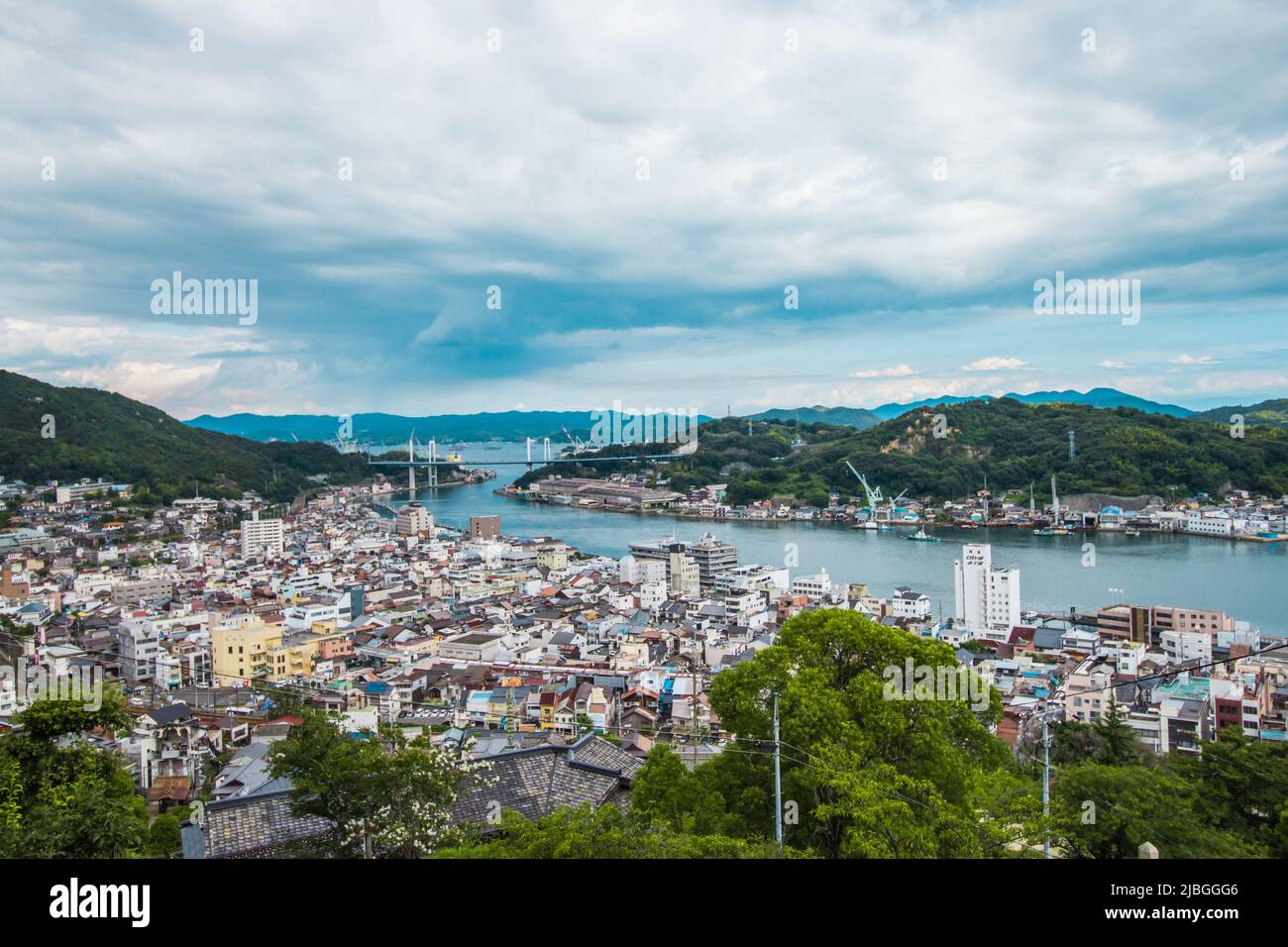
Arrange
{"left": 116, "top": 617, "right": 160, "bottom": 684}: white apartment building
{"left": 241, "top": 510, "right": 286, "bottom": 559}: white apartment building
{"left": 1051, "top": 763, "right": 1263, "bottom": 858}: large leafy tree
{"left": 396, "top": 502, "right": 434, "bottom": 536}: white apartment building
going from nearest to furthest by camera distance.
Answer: {"left": 1051, "top": 763, "right": 1263, "bottom": 858}: large leafy tree < {"left": 116, "top": 617, "right": 160, "bottom": 684}: white apartment building < {"left": 241, "top": 510, "right": 286, "bottom": 559}: white apartment building < {"left": 396, "top": 502, "right": 434, "bottom": 536}: white apartment building

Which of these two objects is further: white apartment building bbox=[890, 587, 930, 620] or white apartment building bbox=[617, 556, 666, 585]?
white apartment building bbox=[617, 556, 666, 585]

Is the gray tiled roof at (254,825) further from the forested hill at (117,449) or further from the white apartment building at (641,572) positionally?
the forested hill at (117,449)

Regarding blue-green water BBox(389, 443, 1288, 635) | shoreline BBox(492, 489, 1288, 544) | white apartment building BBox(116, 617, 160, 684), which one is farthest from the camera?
shoreline BBox(492, 489, 1288, 544)

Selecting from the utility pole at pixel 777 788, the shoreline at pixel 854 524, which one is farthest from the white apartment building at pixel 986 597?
the shoreline at pixel 854 524

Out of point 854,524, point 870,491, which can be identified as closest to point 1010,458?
point 870,491

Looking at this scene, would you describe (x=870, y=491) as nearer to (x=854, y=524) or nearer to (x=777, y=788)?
(x=854, y=524)

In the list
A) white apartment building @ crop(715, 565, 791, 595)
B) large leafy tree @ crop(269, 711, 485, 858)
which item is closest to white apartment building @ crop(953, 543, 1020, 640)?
white apartment building @ crop(715, 565, 791, 595)

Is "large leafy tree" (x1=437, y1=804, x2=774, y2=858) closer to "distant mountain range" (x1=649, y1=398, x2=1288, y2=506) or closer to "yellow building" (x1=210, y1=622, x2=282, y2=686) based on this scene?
"yellow building" (x1=210, y1=622, x2=282, y2=686)
